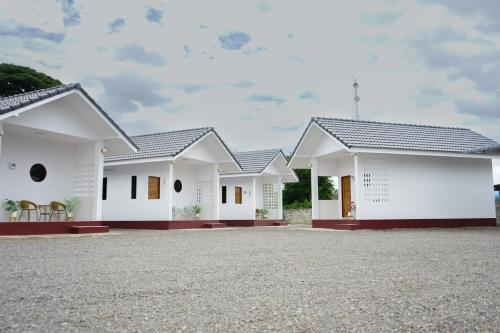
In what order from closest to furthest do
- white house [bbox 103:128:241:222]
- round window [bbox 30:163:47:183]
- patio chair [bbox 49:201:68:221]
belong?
round window [bbox 30:163:47:183] < patio chair [bbox 49:201:68:221] < white house [bbox 103:128:241:222]

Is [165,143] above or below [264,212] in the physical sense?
above

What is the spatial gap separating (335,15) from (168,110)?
1055 cm

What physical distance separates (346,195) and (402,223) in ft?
9.14

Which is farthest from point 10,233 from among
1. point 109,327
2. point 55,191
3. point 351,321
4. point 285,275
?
point 351,321

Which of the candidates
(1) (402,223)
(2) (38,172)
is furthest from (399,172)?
(2) (38,172)

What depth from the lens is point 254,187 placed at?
22672 millimetres

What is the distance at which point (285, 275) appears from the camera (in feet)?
15.8

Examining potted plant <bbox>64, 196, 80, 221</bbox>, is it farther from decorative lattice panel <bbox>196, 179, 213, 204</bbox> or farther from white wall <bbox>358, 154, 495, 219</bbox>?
white wall <bbox>358, 154, 495, 219</bbox>

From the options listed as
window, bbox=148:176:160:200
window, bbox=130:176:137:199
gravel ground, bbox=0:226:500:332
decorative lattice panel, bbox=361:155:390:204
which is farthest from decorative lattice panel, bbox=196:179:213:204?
gravel ground, bbox=0:226:500:332

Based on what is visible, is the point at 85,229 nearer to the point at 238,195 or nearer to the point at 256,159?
the point at 238,195

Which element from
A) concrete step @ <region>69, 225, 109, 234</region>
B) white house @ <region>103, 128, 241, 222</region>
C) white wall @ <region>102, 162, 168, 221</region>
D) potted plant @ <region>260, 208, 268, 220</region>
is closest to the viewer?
concrete step @ <region>69, 225, 109, 234</region>

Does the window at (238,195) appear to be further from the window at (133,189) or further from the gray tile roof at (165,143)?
the window at (133,189)

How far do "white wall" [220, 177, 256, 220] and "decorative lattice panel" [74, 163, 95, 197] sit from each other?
10222 mm

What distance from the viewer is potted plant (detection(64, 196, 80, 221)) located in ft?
42.4
